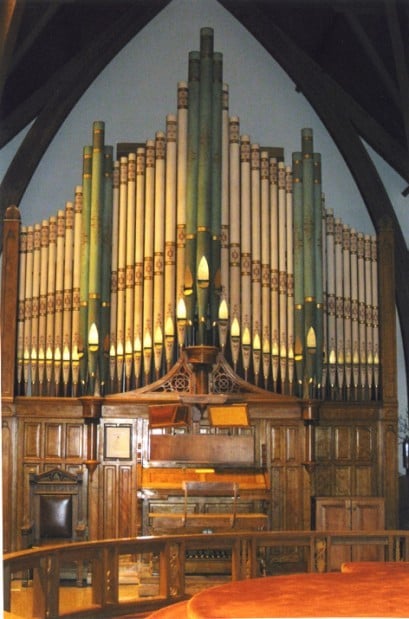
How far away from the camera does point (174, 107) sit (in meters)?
14.0

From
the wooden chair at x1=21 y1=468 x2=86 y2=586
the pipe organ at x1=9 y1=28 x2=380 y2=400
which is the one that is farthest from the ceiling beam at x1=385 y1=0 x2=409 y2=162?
the wooden chair at x1=21 y1=468 x2=86 y2=586

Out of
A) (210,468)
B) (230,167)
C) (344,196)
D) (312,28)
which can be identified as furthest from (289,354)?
(312,28)

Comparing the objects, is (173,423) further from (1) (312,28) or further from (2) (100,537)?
(1) (312,28)

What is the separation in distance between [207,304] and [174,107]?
366 centimetres

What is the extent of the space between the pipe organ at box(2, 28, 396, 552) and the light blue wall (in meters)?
1.48

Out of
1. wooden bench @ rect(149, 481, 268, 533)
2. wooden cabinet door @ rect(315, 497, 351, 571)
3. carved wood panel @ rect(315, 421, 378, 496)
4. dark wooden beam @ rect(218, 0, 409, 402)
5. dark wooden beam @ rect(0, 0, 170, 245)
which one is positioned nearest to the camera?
wooden bench @ rect(149, 481, 268, 533)

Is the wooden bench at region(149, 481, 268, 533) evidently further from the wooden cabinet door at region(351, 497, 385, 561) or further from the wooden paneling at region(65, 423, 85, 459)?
the wooden paneling at region(65, 423, 85, 459)

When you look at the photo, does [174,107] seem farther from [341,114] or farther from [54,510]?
[54,510]

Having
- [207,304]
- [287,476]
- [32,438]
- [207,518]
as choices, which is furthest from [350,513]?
[32,438]

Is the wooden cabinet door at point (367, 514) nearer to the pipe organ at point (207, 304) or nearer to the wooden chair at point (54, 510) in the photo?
the pipe organ at point (207, 304)

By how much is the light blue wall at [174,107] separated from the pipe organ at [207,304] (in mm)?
1482

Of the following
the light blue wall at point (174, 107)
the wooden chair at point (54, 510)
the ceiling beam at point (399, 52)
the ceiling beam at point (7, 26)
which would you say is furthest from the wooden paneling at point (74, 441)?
the ceiling beam at point (399, 52)

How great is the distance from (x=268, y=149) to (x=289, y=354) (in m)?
2.89

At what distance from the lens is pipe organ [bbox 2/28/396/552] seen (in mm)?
11805
